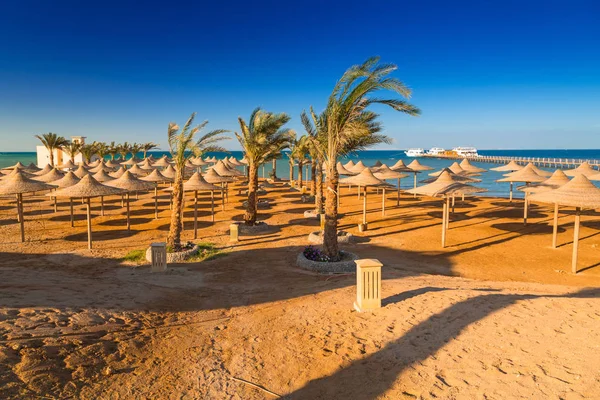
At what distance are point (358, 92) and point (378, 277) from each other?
23.9ft

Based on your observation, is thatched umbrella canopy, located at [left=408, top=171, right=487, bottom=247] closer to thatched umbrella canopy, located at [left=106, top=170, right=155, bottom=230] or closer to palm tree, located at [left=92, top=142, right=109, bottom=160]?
thatched umbrella canopy, located at [left=106, top=170, right=155, bottom=230]

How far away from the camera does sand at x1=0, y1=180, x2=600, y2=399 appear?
561cm

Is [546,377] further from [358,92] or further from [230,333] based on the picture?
[358,92]

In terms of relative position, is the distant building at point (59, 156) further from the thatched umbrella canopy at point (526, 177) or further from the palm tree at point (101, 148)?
the thatched umbrella canopy at point (526, 177)

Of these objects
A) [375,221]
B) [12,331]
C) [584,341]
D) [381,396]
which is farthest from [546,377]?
[375,221]

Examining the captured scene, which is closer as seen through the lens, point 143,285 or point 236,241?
point 143,285

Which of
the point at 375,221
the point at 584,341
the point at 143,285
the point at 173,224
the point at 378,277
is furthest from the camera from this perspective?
the point at 375,221

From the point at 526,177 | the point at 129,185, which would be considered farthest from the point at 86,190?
the point at 526,177

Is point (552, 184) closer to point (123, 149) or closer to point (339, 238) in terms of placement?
point (339, 238)

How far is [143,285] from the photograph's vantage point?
34.8 ft

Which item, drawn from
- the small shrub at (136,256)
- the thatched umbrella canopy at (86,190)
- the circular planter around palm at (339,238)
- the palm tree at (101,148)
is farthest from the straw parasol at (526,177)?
the palm tree at (101,148)

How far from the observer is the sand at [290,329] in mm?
5605

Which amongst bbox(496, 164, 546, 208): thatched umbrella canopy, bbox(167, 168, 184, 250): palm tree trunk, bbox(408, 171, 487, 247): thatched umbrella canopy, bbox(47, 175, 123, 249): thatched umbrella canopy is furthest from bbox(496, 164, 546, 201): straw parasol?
bbox(47, 175, 123, 249): thatched umbrella canopy

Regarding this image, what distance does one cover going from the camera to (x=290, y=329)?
783cm
